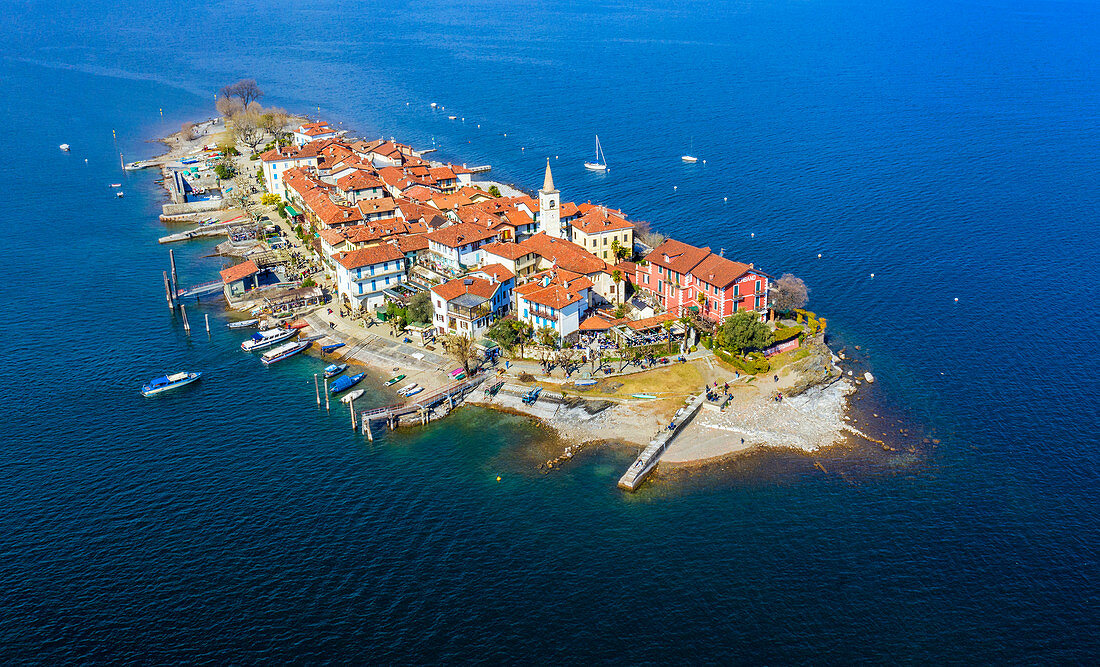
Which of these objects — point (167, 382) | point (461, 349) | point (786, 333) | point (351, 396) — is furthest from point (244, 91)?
point (786, 333)

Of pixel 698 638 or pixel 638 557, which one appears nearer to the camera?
pixel 698 638

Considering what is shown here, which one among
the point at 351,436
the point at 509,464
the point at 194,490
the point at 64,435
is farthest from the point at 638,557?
the point at 64,435

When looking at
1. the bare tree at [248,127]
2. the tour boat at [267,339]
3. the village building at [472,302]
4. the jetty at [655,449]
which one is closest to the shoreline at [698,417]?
the jetty at [655,449]

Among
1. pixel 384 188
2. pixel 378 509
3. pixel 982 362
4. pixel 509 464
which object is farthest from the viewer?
pixel 384 188

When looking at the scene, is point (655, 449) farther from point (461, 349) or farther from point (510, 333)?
point (461, 349)

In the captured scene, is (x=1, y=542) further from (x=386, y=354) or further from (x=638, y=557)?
(x=638, y=557)

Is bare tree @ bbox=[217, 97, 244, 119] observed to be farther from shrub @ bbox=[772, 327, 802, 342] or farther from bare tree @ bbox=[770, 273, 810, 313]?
shrub @ bbox=[772, 327, 802, 342]
